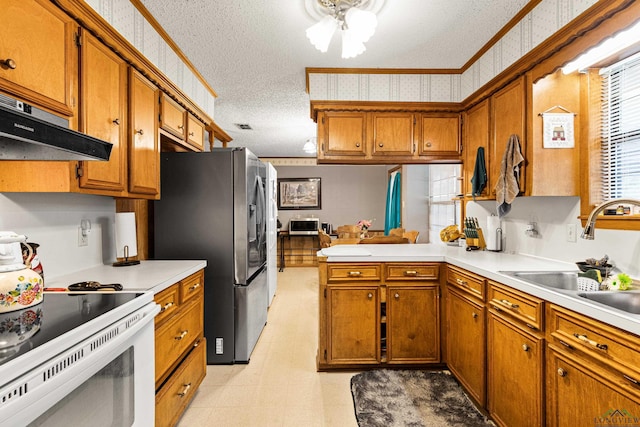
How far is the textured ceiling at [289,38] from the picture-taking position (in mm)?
2014

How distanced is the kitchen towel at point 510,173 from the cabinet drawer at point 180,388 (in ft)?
7.54

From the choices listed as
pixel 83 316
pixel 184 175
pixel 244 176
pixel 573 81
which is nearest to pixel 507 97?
pixel 573 81

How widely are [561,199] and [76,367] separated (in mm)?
2571

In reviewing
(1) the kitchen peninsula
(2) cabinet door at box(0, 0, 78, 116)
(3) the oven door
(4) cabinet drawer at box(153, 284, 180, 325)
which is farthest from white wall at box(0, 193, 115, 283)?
(1) the kitchen peninsula

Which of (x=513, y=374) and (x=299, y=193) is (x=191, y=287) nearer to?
(x=513, y=374)

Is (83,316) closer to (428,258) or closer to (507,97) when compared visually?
(428,258)

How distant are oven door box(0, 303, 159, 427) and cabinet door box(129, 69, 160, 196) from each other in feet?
3.18

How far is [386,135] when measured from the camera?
297 cm

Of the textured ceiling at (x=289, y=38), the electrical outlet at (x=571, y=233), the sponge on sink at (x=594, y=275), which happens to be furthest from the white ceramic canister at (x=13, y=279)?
the electrical outlet at (x=571, y=233)

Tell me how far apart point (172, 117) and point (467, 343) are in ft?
8.78

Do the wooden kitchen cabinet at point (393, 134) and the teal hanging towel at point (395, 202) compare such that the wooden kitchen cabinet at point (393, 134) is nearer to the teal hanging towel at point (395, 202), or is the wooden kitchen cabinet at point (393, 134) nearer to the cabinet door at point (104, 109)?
the cabinet door at point (104, 109)

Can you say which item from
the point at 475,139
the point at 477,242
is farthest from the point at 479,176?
the point at 477,242

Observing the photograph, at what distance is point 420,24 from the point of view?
86.4 inches

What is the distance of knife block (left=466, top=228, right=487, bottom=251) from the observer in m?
2.71
